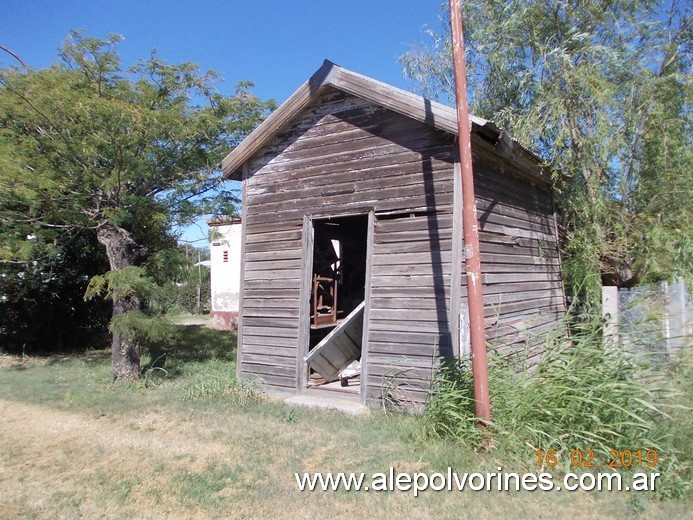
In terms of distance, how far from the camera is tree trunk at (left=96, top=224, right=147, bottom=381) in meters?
9.26

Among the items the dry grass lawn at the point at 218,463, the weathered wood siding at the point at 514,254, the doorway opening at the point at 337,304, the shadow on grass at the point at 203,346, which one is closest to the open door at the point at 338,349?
the doorway opening at the point at 337,304

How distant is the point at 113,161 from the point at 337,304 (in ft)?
16.5

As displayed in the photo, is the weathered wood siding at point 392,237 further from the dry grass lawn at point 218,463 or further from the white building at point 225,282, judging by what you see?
the white building at point 225,282

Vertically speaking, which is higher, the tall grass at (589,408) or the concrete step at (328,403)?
the tall grass at (589,408)

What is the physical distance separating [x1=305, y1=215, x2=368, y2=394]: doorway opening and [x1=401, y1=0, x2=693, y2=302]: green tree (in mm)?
3887

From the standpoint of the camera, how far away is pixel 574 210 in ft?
31.6

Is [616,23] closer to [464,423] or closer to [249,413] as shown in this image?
[464,423]

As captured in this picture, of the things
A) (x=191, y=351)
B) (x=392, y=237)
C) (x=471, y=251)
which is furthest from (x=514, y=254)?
(x=191, y=351)

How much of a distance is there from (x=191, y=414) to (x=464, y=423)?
12.8 ft

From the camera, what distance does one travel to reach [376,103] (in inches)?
292

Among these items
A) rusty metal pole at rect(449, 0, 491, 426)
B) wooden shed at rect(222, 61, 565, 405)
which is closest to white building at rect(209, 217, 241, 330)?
wooden shed at rect(222, 61, 565, 405)

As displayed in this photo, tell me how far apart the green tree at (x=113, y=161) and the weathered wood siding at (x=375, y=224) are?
6.86ft

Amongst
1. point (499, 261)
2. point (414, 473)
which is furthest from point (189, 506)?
point (499, 261)
